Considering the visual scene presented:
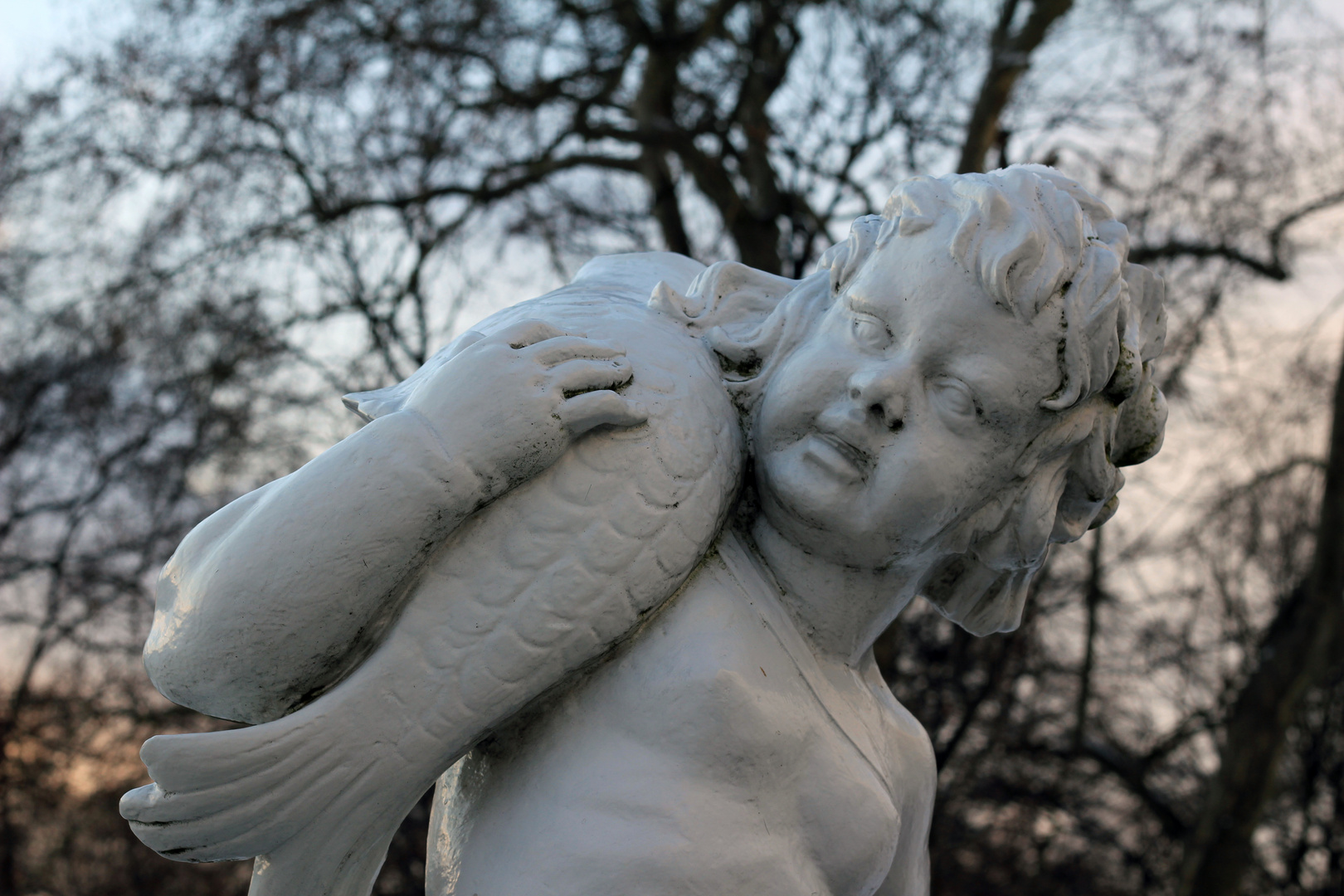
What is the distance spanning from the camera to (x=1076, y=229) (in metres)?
1.42

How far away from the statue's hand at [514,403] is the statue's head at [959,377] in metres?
0.24

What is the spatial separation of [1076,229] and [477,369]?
0.71 m

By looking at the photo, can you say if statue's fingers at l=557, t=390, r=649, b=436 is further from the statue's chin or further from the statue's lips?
the statue's chin

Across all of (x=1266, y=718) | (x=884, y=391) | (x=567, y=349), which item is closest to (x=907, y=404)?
(x=884, y=391)

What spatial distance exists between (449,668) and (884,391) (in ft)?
1.88

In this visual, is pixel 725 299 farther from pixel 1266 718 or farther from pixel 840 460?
pixel 1266 718

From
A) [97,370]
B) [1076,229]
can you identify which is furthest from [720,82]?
[1076,229]

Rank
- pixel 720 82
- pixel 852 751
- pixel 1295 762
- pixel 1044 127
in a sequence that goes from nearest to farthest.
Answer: pixel 852 751
pixel 1044 127
pixel 720 82
pixel 1295 762

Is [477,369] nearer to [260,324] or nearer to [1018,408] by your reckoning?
[1018,408]

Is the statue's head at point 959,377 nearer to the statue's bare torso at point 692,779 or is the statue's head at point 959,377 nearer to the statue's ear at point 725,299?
the statue's ear at point 725,299

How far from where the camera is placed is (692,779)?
1.36 m

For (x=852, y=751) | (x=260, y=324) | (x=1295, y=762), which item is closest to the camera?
(x=852, y=751)

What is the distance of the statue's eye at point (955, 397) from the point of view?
139cm

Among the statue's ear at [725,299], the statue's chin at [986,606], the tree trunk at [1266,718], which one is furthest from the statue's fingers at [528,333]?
the tree trunk at [1266,718]
